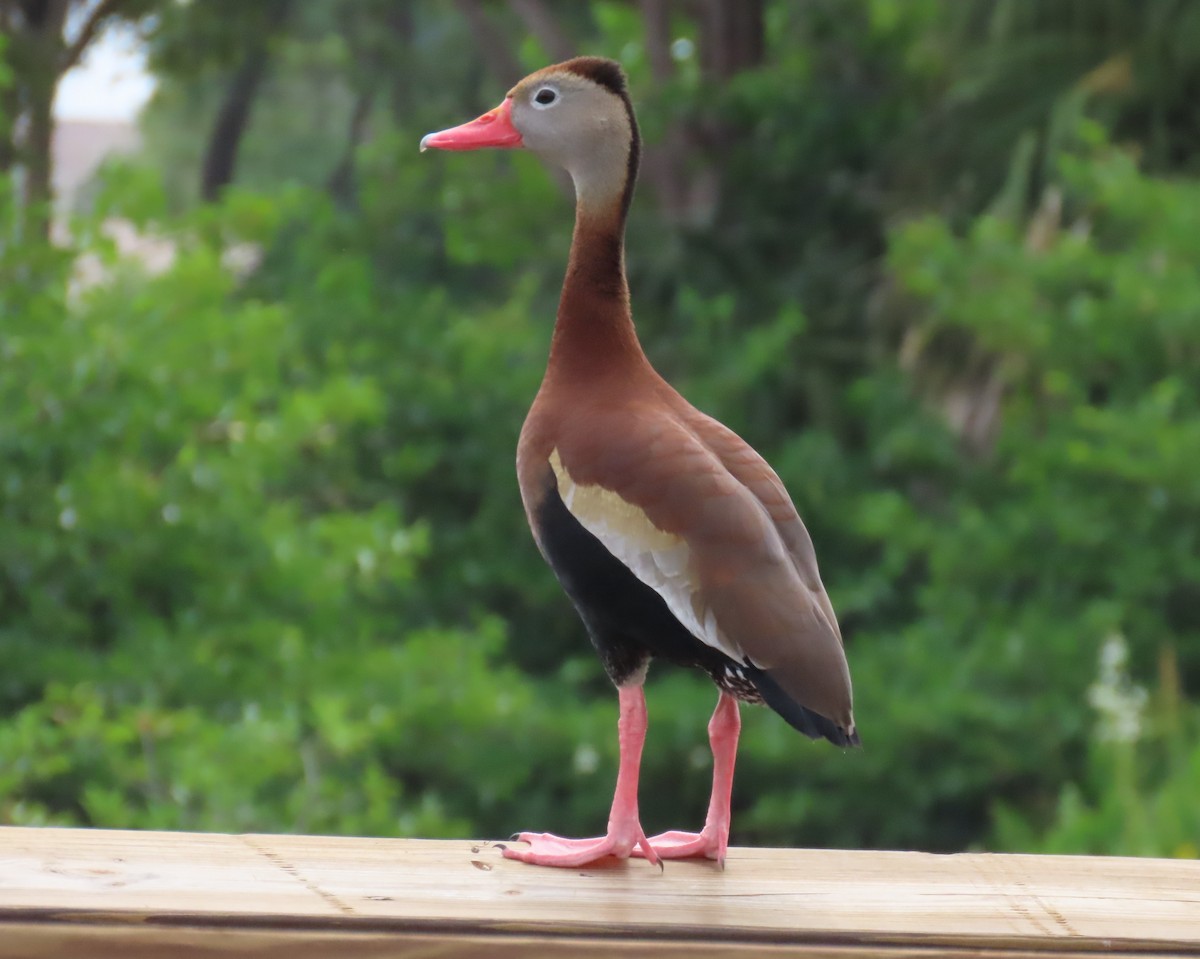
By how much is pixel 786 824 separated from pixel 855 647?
1.01m

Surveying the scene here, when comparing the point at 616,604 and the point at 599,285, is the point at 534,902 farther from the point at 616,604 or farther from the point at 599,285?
the point at 599,285

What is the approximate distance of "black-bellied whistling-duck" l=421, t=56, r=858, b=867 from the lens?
1705 mm

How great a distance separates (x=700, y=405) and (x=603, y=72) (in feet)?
20.0

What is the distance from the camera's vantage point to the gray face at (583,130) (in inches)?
72.8

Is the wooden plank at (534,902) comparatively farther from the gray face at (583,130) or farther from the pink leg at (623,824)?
the gray face at (583,130)

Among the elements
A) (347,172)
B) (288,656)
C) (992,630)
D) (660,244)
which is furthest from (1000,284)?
(347,172)

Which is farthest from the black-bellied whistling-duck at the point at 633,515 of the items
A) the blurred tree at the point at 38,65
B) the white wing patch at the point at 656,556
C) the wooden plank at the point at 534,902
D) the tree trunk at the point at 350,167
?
the tree trunk at the point at 350,167

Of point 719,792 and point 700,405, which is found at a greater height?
point 719,792

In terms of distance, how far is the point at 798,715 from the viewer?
1.68 metres

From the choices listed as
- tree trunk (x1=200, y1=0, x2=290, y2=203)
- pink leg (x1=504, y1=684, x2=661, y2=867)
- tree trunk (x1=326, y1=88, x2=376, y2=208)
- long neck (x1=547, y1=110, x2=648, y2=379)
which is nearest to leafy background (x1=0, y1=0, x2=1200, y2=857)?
pink leg (x1=504, y1=684, x2=661, y2=867)

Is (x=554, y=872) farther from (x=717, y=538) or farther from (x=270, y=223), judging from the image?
(x=270, y=223)

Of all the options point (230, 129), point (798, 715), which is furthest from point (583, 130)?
point (230, 129)

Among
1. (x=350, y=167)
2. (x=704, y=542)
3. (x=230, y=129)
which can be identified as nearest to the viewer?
(x=704, y=542)

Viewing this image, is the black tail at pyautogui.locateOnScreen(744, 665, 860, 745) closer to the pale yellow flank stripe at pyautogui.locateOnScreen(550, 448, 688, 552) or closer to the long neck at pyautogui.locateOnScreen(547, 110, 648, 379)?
the pale yellow flank stripe at pyautogui.locateOnScreen(550, 448, 688, 552)
